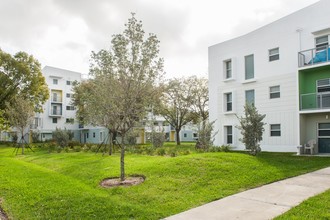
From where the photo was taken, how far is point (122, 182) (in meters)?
9.41

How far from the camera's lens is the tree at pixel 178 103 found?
128 feet

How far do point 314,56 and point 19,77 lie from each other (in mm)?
32431

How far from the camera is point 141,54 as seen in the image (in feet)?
32.3

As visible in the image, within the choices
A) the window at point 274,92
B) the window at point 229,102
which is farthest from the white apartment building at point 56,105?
the window at point 274,92

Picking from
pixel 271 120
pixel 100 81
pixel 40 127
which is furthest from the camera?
pixel 40 127

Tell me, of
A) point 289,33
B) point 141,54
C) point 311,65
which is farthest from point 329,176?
point 289,33

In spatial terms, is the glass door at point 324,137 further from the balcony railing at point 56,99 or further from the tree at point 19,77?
the balcony railing at point 56,99

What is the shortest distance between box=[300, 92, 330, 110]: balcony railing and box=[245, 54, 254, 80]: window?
536 centimetres

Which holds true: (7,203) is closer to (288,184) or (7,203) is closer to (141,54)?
(141,54)

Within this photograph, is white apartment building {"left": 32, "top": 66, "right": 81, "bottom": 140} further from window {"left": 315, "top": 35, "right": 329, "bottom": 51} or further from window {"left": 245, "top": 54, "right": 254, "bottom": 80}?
window {"left": 315, "top": 35, "right": 329, "bottom": 51}

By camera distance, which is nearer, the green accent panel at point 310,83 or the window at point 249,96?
the green accent panel at point 310,83

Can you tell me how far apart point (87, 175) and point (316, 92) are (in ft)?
49.8

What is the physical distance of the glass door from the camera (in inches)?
680

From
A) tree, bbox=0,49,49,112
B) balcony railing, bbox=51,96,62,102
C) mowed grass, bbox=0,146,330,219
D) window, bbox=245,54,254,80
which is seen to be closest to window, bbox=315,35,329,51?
window, bbox=245,54,254,80
